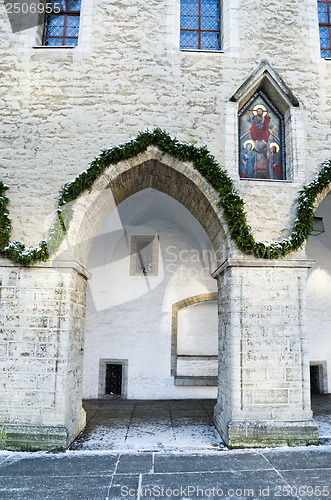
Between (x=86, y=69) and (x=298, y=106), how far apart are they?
11.4 feet

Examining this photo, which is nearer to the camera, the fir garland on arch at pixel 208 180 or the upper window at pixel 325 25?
the fir garland on arch at pixel 208 180

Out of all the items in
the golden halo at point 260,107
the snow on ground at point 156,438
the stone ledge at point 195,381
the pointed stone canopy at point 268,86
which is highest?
the pointed stone canopy at point 268,86

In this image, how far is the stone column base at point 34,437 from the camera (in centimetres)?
532

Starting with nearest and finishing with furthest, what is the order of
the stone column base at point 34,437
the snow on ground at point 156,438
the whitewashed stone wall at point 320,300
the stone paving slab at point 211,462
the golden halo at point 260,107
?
1. the stone paving slab at point 211,462
2. the stone column base at point 34,437
3. the snow on ground at point 156,438
4. the golden halo at point 260,107
5. the whitewashed stone wall at point 320,300

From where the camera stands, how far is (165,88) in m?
6.44

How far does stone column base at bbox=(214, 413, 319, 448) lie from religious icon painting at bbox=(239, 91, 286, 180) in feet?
12.1

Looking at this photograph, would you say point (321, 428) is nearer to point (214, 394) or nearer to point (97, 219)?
point (214, 394)

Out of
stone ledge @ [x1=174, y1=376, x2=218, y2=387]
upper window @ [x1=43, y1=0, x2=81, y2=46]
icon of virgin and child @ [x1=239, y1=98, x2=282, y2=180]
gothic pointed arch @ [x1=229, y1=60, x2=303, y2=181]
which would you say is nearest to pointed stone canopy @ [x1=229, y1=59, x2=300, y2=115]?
gothic pointed arch @ [x1=229, y1=60, x2=303, y2=181]

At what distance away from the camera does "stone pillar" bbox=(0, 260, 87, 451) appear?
17.7 feet

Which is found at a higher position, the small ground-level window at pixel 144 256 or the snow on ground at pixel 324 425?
the small ground-level window at pixel 144 256

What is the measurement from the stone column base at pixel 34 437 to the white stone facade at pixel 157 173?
1cm

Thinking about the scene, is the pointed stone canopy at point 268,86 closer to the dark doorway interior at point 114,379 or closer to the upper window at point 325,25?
the upper window at point 325,25

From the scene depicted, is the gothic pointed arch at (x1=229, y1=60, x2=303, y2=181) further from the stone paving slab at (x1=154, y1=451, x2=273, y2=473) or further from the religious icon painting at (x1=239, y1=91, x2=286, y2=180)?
→ the stone paving slab at (x1=154, y1=451, x2=273, y2=473)

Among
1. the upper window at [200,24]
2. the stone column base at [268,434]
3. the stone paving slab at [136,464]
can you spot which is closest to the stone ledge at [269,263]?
the stone column base at [268,434]
